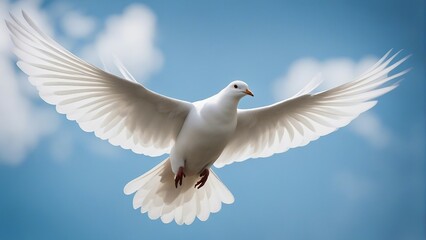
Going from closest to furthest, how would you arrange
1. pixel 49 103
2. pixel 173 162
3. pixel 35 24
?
pixel 35 24, pixel 49 103, pixel 173 162

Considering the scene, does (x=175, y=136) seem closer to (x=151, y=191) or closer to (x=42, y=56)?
(x=151, y=191)

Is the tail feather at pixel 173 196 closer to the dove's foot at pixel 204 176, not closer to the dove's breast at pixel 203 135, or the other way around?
the dove's foot at pixel 204 176

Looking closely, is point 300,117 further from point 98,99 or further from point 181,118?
point 98,99

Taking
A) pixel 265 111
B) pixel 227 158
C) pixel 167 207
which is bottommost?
pixel 167 207

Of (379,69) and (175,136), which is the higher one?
(379,69)

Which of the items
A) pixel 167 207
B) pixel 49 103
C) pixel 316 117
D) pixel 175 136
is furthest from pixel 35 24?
pixel 316 117

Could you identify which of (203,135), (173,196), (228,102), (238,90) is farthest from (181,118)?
(173,196)
